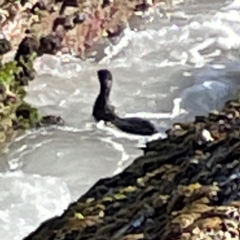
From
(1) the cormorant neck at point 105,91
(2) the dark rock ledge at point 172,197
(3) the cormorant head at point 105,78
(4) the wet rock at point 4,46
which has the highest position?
(2) the dark rock ledge at point 172,197

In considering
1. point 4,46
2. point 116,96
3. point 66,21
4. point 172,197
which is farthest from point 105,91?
point 172,197

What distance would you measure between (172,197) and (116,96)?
17.7 ft

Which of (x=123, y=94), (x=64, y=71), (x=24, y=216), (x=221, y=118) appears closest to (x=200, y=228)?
(x=221, y=118)

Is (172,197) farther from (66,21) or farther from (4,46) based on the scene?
(66,21)

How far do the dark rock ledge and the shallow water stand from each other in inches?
99.7

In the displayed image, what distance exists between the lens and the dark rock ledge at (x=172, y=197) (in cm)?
213

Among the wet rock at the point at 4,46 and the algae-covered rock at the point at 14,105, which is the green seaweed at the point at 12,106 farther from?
the wet rock at the point at 4,46

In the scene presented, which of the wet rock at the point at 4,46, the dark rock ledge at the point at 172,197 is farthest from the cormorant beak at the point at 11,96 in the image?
the dark rock ledge at the point at 172,197

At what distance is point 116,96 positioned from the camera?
7766mm

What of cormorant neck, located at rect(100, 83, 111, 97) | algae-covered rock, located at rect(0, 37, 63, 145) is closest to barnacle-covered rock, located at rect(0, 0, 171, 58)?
algae-covered rock, located at rect(0, 37, 63, 145)

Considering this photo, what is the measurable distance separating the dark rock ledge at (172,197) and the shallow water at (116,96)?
8.30 ft

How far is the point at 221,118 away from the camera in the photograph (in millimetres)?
3111

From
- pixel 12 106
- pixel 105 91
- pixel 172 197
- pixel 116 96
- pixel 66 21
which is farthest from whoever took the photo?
pixel 66 21

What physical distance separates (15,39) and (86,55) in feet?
3.55
